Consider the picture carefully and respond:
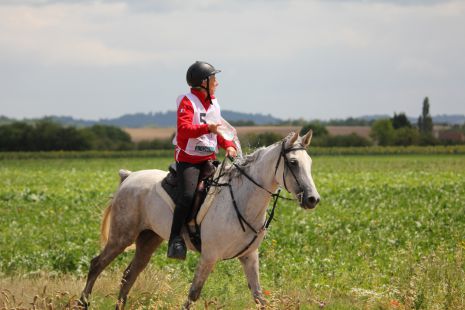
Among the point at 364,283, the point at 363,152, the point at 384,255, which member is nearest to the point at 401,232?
the point at 384,255

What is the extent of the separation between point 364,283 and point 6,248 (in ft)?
26.5

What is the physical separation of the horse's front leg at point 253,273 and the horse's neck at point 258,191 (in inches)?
16.0

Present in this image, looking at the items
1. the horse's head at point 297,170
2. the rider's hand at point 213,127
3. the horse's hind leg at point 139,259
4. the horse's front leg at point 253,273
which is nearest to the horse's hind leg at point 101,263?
the horse's hind leg at point 139,259

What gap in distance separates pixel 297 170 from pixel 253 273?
1349 mm

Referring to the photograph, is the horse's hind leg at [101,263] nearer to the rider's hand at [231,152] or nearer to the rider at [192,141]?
the rider at [192,141]

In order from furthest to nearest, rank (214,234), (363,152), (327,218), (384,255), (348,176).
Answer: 1. (363,152)
2. (348,176)
3. (327,218)
4. (384,255)
5. (214,234)

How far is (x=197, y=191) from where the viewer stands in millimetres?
8109

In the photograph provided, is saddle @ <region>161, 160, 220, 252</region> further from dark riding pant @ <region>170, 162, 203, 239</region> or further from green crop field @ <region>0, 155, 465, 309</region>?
green crop field @ <region>0, 155, 465, 309</region>

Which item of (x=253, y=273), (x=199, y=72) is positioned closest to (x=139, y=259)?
(x=253, y=273)

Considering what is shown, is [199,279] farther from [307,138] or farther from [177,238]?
[307,138]

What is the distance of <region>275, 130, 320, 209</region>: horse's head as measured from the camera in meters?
7.03

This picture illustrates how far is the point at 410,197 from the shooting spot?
25281 mm

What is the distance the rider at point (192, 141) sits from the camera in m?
7.97

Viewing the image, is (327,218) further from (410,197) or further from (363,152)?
(363,152)
